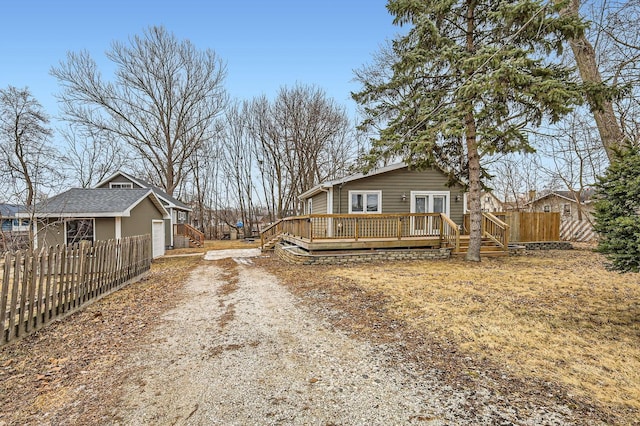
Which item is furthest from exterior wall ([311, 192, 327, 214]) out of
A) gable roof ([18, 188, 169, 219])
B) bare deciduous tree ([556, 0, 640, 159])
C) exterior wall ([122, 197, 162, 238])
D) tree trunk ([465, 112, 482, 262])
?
bare deciduous tree ([556, 0, 640, 159])

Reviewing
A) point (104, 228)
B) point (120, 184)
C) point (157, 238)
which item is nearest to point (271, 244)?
point (157, 238)

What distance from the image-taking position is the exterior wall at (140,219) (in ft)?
42.6

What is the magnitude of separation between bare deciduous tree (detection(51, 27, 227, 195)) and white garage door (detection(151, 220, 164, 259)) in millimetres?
10293

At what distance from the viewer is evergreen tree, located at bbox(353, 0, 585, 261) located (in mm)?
8039

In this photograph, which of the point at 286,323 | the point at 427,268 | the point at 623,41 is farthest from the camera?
the point at 427,268

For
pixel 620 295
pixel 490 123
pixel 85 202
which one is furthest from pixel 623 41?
pixel 85 202

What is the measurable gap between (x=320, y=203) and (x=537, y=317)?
37.9 feet

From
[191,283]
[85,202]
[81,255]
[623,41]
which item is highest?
[623,41]

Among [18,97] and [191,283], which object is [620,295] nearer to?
[191,283]

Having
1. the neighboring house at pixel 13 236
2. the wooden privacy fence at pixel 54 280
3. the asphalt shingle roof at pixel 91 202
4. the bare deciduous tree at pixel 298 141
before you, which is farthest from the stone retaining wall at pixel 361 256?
the bare deciduous tree at pixel 298 141

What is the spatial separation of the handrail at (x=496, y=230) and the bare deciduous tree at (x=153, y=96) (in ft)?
74.0

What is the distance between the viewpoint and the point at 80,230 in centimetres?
1223

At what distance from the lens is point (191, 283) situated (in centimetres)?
824

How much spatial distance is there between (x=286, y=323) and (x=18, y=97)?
21.1 m
